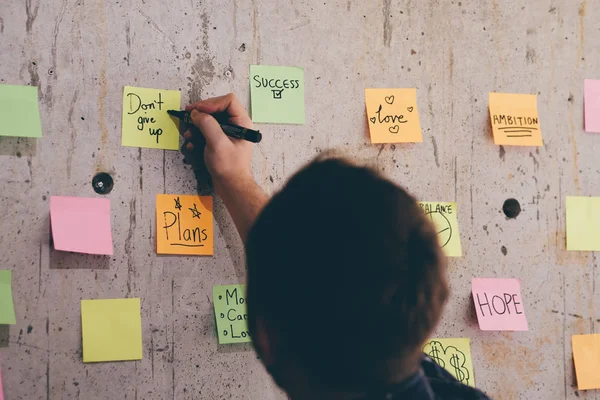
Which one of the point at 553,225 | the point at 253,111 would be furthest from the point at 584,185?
the point at 253,111

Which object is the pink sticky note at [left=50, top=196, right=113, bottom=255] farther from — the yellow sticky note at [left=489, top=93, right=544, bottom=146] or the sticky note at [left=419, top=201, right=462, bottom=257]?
the yellow sticky note at [left=489, top=93, right=544, bottom=146]

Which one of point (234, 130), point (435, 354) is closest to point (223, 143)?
point (234, 130)

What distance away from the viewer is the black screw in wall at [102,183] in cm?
110

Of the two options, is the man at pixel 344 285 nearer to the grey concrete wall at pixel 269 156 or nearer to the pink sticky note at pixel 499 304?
the grey concrete wall at pixel 269 156

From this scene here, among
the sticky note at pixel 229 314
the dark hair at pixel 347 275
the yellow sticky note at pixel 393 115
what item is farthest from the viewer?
the yellow sticky note at pixel 393 115

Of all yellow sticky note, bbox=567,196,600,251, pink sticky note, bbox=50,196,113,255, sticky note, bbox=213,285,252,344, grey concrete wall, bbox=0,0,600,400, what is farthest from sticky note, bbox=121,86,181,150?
yellow sticky note, bbox=567,196,600,251

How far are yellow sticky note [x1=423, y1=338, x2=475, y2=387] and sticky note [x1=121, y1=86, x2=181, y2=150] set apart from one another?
61 centimetres

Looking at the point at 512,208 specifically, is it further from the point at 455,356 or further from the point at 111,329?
the point at 111,329

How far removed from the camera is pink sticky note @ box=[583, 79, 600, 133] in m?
1.35

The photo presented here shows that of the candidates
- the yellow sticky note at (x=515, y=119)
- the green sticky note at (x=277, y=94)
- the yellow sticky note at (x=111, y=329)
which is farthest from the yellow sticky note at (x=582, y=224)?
the yellow sticky note at (x=111, y=329)

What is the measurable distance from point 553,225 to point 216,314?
27.5 inches

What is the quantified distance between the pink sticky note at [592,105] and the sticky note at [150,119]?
0.83m

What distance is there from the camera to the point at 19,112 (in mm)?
1050

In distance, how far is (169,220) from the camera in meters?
1.13
